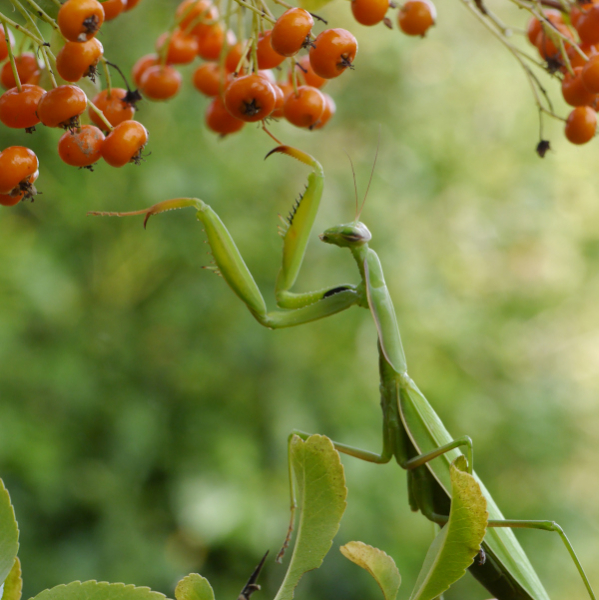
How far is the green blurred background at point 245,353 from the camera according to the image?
1740 millimetres

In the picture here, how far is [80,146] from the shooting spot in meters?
0.55

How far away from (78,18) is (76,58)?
1.4 inches

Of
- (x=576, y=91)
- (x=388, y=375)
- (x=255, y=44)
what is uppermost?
(x=576, y=91)

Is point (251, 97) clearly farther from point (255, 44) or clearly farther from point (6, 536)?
point (6, 536)

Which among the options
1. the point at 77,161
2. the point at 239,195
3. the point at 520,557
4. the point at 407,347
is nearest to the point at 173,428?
the point at 239,195

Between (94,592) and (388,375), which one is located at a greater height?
(94,592)

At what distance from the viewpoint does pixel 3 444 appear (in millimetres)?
1618

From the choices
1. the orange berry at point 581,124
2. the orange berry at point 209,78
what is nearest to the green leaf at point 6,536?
the orange berry at point 209,78

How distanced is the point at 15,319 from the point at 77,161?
128cm

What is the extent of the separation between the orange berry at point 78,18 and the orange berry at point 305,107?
284 millimetres

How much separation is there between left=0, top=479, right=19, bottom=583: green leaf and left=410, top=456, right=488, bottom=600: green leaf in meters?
0.28

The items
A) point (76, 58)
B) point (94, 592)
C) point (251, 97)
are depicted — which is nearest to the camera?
point (94, 592)

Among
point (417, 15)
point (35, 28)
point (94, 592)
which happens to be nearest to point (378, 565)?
point (94, 592)

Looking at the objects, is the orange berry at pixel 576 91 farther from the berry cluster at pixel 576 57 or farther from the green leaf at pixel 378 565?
the green leaf at pixel 378 565
